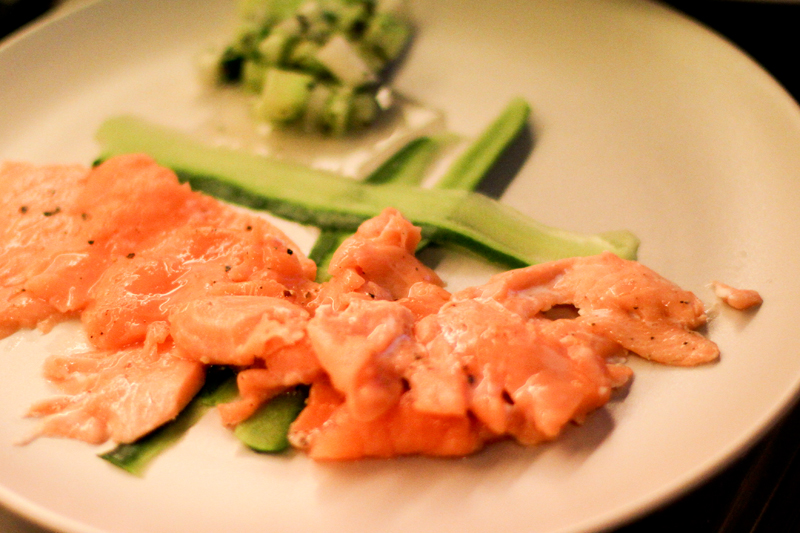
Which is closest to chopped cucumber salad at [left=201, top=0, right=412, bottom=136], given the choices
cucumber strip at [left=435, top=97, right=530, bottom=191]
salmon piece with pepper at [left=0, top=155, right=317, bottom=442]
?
cucumber strip at [left=435, top=97, right=530, bottom=191]

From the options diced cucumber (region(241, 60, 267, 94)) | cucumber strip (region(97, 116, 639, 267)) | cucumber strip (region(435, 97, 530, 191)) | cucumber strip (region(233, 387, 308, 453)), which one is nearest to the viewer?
cucumber strip (region(233, 387, 308, 453))

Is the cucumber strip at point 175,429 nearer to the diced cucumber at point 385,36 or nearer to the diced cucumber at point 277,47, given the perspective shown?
the diced cucumber at point 277,47

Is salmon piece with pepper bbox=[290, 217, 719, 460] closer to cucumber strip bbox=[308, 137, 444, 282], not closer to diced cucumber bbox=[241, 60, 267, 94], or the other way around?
cucumber strip bbox=[308, 137, 444, 282]

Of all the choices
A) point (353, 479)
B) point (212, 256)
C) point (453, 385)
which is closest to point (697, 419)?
Result: point (453, 385)

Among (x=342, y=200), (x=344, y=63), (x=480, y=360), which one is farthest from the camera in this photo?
(x=344, y=63)

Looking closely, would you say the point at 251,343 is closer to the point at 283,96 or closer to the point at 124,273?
the point at 124,273

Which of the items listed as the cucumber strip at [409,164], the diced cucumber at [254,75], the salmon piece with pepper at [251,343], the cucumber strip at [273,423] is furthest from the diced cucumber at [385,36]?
the cucumber strip at [273,423]

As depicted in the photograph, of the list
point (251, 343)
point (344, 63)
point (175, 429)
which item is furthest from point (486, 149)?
point (175, 429)
